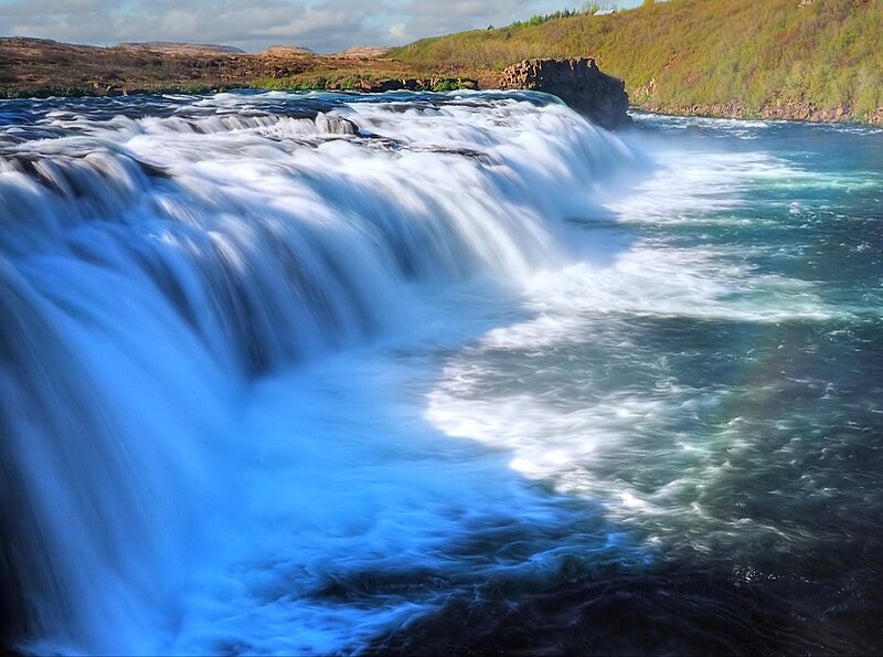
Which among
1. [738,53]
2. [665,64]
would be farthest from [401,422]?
[665,64]

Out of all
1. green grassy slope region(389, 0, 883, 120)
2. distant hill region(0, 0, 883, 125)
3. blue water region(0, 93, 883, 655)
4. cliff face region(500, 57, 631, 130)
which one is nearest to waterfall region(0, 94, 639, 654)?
blue water region(0, 93, 883, 655)

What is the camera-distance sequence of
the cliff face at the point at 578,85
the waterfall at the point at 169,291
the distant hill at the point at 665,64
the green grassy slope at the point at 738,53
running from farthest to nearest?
the green grassy slope at the point at 738,53
the cliff face at the point at 578,85
the distant hill at the point at 665,64
the waterfall at the point at 169,291

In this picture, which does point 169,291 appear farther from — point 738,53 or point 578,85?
point 738,53

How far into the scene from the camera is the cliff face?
45219 millimetres

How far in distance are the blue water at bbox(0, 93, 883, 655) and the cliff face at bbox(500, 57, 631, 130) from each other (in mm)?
31397

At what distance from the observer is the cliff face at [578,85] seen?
148ft

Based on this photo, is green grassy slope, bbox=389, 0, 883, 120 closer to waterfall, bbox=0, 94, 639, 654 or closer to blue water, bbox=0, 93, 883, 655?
waterfall, bbox=0, 94, 639, 654

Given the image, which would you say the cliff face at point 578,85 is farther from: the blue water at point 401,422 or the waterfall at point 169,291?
the blue water at point 401,422

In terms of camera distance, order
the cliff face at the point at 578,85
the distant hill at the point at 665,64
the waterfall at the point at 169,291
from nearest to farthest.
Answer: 1. the waterfall at the point at 169,291
2. the distant hill at the point at 665,64
3. the cliff face at the point at 578,85

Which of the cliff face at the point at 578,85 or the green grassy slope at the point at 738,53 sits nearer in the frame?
the cliff face at the point at 578,85

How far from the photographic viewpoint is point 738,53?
6875cm

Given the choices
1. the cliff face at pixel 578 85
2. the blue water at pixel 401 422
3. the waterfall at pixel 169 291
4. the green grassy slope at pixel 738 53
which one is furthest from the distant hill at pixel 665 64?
the blue water at pixel 401 422

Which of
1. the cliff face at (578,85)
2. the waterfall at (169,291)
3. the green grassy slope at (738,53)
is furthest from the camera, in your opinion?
the green grassy slope at (738,53)

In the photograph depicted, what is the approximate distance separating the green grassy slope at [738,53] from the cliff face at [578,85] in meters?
10.1
